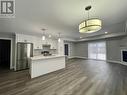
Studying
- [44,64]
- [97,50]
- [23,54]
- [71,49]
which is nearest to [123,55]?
[97,50]

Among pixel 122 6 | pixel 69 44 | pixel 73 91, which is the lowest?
pixel 73 91

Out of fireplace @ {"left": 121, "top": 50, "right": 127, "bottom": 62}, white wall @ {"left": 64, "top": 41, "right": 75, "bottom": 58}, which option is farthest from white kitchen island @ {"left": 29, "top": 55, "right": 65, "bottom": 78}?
white wall @ {"left": 64, "top": 41, "right": 75, "bottom": 58}

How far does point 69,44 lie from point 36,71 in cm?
751

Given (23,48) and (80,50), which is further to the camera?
(80,50)

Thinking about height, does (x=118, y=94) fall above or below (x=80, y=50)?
below

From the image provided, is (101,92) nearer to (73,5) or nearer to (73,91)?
(73,91)

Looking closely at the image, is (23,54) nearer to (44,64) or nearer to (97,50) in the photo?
(44,64)

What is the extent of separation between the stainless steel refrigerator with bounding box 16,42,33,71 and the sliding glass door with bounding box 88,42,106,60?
7.27m

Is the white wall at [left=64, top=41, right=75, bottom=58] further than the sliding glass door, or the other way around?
the white wall at [left=64, top=41, right=75, bottom=58]

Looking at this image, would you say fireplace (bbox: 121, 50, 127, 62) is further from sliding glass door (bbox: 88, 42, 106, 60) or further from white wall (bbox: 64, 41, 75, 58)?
white wall (bbox: 64, 41, 75, 58)

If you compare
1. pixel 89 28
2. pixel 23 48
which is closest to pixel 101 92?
pixel 89 28

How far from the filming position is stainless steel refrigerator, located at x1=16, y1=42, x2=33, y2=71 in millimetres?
5352

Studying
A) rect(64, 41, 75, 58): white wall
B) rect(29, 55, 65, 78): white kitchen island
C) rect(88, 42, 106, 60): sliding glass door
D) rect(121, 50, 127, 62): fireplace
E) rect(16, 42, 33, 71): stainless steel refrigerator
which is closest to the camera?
rect(29, 55, 65, 78): white kitchen island

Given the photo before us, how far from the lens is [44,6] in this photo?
2275 mm
